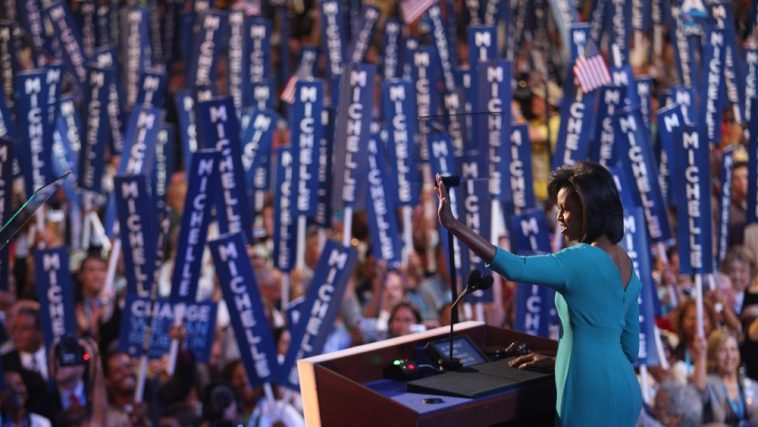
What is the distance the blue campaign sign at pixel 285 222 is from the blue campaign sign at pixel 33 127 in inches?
54.8

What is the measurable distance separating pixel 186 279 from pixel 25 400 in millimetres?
1005

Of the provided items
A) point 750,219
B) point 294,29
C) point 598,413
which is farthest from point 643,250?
point 294,29

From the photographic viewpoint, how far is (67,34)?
9.05 metres

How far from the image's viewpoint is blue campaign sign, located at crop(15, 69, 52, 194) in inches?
261

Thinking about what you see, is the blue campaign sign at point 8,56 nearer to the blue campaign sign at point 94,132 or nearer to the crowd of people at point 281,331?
the blue campaign sign at point 94,132

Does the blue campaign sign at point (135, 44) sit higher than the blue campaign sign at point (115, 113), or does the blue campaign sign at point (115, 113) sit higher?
the blue campaign sign at point (135, 44)

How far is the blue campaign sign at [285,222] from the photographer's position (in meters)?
6.55

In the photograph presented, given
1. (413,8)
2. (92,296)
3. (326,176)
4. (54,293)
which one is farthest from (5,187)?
(413,8)

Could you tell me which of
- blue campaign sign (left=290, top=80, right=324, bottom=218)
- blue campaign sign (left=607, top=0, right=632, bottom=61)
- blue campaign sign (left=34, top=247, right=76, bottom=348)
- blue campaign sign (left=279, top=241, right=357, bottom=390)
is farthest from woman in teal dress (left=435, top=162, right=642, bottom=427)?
blue campaign sign (left=607, top=0, right=632, bottom=61)

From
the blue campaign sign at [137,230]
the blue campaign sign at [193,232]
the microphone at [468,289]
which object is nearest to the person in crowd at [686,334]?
the blue campaign sign at [193,232]

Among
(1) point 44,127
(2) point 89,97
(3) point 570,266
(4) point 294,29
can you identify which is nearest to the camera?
(3) point 570,266

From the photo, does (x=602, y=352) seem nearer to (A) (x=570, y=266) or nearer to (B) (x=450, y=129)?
(A) (x=570, y=266)

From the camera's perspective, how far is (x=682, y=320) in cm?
616

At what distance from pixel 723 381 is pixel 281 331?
2.49 meters
